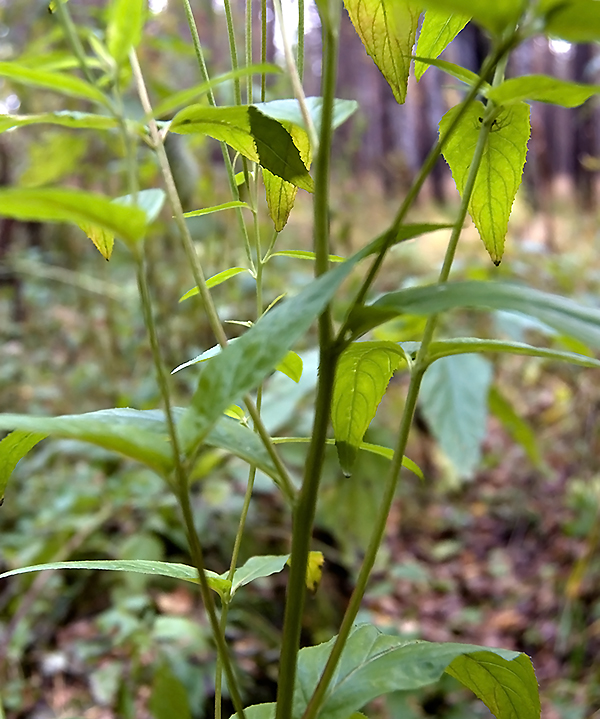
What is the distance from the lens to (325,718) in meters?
0.30

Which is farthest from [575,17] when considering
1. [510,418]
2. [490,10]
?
[510,418]

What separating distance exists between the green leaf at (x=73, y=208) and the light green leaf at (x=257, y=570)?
23 cm

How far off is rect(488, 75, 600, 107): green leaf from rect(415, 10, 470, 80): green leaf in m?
0.07

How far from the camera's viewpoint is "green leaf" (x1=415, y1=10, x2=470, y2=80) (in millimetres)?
334

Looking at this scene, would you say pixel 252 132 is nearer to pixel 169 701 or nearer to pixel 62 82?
pixel 62 82

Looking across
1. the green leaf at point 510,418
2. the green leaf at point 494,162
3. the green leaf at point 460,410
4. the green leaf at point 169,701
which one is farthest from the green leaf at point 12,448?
the green leaf at point 510,418

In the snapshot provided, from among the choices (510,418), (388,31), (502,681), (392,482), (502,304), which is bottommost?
(510,418)

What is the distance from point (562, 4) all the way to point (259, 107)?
0.40ft

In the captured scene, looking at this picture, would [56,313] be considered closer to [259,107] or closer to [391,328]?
[391,328]

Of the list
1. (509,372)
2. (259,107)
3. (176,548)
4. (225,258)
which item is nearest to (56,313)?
(225,258)

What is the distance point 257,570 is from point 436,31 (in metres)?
0.32

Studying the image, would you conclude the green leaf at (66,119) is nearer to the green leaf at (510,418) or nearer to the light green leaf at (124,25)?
the light green leaf at (124,25)

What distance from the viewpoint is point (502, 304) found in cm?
22

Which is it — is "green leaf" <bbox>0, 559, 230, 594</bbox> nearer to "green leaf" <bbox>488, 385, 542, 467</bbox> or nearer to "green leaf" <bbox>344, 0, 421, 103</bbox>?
"green leaf" <bbox>344, 0, 421, 103</bbox>
